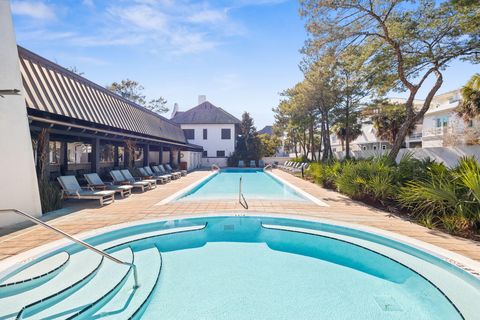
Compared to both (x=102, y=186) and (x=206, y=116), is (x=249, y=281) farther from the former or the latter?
(x=206, y=116)

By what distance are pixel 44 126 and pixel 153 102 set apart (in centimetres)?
3617

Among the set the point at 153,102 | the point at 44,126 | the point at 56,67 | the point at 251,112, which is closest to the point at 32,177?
the point at 44,126

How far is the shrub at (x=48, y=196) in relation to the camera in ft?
21.6

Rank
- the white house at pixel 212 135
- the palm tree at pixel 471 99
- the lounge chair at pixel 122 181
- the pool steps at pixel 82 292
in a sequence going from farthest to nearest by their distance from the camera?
1. the white house at pixel 212 135
2. the palm tree at pixel 471 99
3. the lounge chair at pixel 122 181
4. the pool steps at pixel 82 292

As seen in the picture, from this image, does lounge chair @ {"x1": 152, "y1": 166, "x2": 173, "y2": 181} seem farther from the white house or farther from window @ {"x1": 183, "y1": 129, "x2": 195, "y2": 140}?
window @ {"x1": 183, "y1": 129, "x2": 195, "y2": 140}

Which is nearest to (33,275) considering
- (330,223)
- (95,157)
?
(330,223)

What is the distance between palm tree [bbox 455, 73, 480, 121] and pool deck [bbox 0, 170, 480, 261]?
29.6 feet

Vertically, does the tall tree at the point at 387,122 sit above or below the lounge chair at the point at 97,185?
above

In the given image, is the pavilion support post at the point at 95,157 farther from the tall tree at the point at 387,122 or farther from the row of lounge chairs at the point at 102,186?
the tall tree at the point at 387,122

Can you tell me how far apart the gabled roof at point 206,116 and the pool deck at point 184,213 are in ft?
83.2

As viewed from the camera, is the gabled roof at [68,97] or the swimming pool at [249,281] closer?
the swimming pool at [249,281]

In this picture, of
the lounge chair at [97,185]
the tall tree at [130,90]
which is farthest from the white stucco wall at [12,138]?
the tall tree at [130,90]

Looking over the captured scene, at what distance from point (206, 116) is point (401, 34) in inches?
1076

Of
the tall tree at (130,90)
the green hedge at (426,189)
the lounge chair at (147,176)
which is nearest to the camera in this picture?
the green hedge at (426,189)
